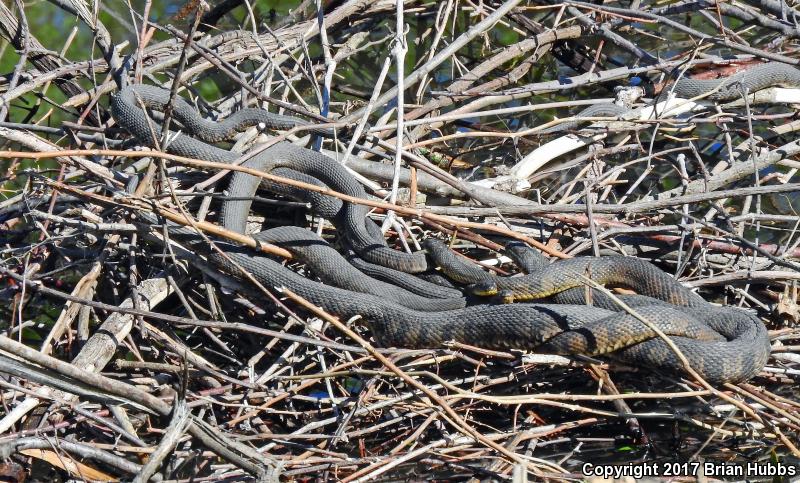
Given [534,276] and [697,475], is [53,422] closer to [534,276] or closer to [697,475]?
[534,276]

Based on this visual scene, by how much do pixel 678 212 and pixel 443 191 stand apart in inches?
59.5

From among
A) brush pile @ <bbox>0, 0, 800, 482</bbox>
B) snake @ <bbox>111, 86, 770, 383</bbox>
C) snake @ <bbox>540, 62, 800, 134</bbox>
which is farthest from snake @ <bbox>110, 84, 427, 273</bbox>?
snake @ <bbox>540, 62, 800, 134</bbox>

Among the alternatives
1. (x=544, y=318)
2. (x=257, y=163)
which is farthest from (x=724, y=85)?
(x=257, y=163)

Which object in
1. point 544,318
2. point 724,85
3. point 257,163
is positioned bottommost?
point 544,318

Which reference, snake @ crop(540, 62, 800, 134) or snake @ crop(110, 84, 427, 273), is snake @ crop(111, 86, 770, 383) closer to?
snake @ crop(110, 84, 427, 273)

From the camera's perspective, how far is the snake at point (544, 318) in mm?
4664

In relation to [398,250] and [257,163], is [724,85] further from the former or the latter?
[257,163]

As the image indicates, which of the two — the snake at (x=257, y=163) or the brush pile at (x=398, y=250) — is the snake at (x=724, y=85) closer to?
the brush pile at (x=398, y=250)

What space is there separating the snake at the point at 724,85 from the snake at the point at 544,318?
1.60 m

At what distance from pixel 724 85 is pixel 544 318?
10.4ft

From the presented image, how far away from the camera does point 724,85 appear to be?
276 inches

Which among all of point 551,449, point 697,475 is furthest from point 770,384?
point 551,449

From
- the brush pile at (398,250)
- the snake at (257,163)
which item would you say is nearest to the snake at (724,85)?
the brush pile at (398,250)

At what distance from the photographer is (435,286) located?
5555 millimetres
